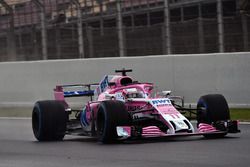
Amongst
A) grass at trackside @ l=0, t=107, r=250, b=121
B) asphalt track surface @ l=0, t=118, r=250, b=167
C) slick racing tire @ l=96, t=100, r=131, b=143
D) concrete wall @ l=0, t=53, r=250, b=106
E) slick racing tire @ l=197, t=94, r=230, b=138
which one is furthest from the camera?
concrete wall @ l=0, t=53, r=250, b=106

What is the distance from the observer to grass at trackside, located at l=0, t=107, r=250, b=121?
1531cm

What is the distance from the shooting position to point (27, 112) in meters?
19.0

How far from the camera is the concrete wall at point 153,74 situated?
1655 cm

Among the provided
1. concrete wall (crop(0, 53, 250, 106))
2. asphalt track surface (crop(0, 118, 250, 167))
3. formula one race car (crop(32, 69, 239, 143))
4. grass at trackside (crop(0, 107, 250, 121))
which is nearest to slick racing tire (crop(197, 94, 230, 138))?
formula one race car (crop(32, 69, 239, 143))

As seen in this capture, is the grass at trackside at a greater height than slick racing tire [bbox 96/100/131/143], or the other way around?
slick racing tire [bbox 96/100/131/143]


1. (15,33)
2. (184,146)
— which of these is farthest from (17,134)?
(15,33)

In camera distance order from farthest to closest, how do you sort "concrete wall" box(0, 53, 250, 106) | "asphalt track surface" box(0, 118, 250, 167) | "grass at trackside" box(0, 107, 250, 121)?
"concrete wall" box(0, 53, 250, 106)
"grass at trackside" box(0, 107, 250, 121)
"asphalt track surface" box(0, 118, 250, 167)

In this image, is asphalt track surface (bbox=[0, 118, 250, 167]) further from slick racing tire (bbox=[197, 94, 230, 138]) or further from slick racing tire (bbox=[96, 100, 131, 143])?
slick racing tire (bbox=[197, 94, 230, 138])

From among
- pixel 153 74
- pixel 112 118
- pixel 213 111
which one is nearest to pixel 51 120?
pixel 112 118

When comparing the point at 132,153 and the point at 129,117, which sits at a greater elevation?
the point at 129,117

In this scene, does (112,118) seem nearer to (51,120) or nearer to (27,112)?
(51,120)

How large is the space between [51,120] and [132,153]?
2.92 metres

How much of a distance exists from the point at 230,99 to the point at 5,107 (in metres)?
7.21

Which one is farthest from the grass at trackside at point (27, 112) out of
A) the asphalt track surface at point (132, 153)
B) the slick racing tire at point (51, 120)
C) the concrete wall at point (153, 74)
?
the slick racing tire at point (51, 120)
